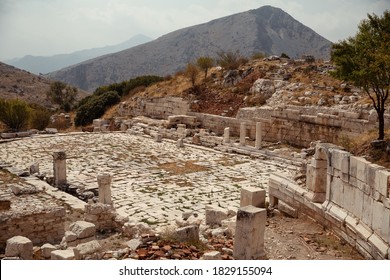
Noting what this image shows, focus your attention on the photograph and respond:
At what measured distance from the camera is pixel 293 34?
195 ft

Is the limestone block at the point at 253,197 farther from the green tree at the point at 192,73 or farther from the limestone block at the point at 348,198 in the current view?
the green tree at the point at 192,73

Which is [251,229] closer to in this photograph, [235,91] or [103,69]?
[235,91]

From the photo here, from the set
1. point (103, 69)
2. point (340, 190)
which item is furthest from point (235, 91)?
point (103, 69)

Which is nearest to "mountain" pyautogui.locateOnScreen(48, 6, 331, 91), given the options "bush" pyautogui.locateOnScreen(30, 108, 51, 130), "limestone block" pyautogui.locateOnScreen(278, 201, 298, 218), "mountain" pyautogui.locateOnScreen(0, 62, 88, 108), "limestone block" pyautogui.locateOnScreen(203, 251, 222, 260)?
"mountain" pyautogui.locateOnScreen(0, 62, 88, 108)

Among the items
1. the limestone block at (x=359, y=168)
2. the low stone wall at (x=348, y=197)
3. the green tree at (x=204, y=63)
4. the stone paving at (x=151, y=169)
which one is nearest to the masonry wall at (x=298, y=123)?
the stone paving at (x=151, y=169)

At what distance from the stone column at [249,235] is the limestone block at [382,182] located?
6.39 ft

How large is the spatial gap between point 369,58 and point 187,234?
9.34 m

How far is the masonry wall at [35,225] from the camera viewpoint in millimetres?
Answer: 9289

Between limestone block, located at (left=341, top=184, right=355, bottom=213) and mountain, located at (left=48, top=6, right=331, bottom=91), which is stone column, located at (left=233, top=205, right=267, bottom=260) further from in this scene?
mountain, located at (left=48, top=6, right=331, bottom=91)

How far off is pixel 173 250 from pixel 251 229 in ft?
4.71

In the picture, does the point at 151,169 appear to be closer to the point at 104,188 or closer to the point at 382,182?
the point at 104,188

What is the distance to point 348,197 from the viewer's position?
26.2 feet

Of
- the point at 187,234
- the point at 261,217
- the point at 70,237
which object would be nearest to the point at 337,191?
the point at 261,217

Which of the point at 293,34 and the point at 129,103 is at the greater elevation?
the point at 293,34
